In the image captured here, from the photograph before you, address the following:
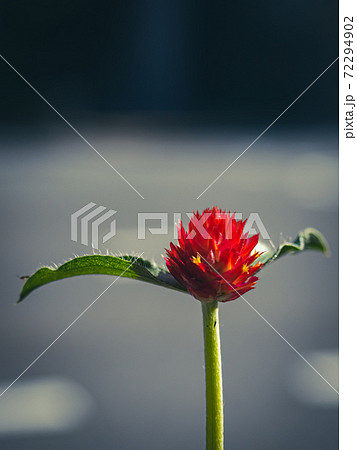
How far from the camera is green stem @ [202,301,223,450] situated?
0.55 meters

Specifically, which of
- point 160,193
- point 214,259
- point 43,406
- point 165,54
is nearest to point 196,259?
point 214,259

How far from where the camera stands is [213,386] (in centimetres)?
56

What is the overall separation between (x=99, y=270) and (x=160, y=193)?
1684 millimetres

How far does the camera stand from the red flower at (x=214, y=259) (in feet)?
1.83

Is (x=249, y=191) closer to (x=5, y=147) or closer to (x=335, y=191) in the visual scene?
(x=335, y=191)

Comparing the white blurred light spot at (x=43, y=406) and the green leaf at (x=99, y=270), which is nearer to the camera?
the green leaf at (x=99, y=270)

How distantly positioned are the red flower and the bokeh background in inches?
46.3

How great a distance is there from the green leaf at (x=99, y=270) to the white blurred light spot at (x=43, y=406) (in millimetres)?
1212
